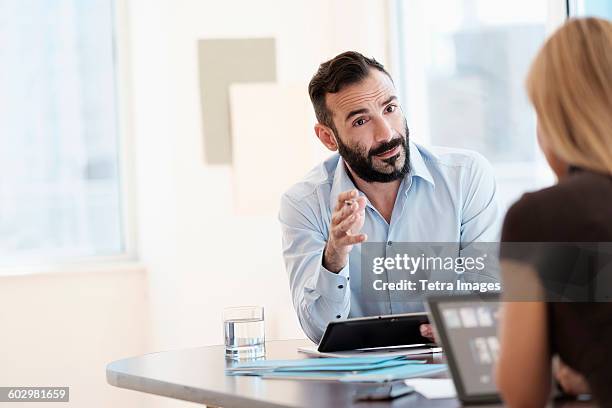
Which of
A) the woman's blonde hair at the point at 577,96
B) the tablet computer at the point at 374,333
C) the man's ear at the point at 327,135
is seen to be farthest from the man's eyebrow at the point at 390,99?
the woman's blonde hair at the point at 577,96

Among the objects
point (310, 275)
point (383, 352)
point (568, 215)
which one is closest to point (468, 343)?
point (568, 215)

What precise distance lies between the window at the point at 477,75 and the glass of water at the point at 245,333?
177cm

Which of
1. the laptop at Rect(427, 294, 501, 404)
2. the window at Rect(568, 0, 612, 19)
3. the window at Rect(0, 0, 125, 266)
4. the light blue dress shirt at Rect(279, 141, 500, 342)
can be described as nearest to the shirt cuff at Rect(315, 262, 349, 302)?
the light blue dress shirt at Rect(279, 141, 500, 342)

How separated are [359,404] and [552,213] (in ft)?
1.63

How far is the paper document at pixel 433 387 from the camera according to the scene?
5.31ft

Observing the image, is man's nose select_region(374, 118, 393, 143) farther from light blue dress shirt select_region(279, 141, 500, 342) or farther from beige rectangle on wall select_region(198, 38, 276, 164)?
beige rectangle on wall select_region(198, 38, 276, 164)

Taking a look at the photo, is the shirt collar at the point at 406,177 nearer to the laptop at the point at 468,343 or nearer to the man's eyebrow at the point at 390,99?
the man's eyebrow at the point at 390,99

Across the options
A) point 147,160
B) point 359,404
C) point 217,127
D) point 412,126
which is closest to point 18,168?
point 147,160

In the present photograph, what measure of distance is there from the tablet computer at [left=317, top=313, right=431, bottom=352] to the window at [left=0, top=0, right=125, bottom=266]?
2643 millimetres

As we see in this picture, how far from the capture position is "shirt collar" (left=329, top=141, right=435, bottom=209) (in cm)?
278

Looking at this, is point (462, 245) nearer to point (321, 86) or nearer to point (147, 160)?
point (321, 86)

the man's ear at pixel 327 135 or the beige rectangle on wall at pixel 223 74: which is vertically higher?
the beige rectangle on wall at pixel 223 74

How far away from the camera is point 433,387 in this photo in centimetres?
169

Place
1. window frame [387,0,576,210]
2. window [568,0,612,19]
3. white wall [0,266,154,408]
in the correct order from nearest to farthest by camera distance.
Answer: window [568,0,612,19], window frame [387,0,576,210], white wall [0,266,154,408]
